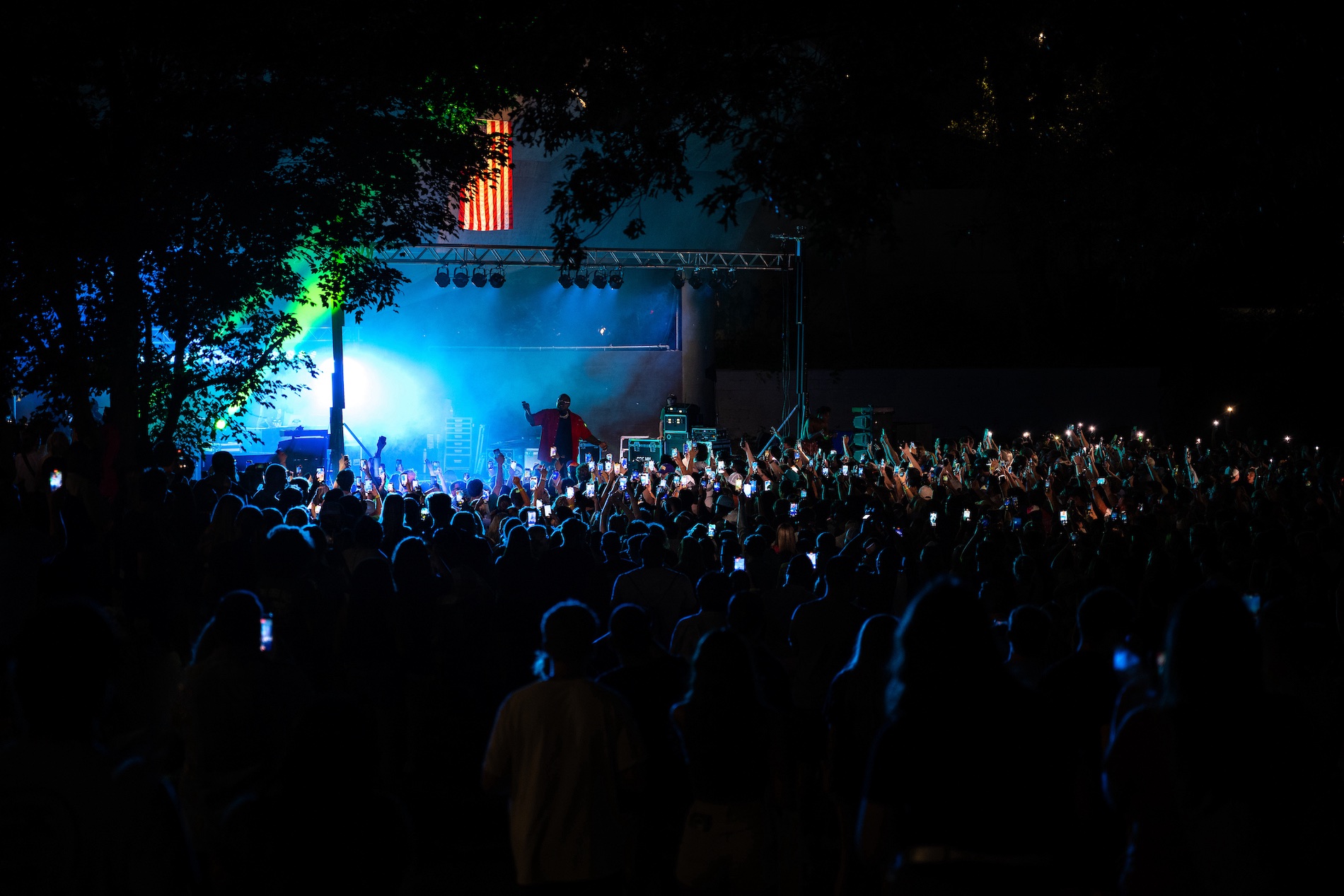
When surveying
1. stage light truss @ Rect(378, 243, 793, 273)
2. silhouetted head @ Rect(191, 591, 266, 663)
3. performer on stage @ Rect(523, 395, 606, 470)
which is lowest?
silhouetted head @ Rect(191, 591, 266, 663)

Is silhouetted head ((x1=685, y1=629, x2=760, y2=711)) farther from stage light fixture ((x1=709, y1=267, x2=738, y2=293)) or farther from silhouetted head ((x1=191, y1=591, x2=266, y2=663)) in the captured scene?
stage light fixture ((x1=709, y1=267, x2=738, y2=293))

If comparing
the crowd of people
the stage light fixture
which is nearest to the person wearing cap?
the crowd of people

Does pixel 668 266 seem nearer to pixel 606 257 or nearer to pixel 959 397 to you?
pixel 606 257

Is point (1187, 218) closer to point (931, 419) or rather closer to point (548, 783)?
point (548, 783)

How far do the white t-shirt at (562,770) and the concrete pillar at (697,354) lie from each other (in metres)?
25.0

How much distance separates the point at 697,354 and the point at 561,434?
311 inches

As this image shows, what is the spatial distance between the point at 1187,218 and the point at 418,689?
1044 cm

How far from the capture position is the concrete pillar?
94.5ft

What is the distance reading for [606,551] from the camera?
765cm

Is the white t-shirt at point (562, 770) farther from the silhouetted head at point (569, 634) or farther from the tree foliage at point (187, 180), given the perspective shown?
the tree foliage at point (187, 180)

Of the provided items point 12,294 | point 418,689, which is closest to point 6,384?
point 12,294

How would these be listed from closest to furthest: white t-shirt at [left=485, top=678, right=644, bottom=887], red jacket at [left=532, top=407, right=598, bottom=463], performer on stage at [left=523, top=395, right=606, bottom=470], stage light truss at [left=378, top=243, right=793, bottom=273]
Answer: white t-shirt at [left=485, top=678, right=644, bottom=887] → performer on stage at [left=523, top=395, right=606, bottom=470] → red jacket at [left=532, top=407, right=598, bottom=463] → stage light truss at [left=378, top=243, right=793, bottom=273]

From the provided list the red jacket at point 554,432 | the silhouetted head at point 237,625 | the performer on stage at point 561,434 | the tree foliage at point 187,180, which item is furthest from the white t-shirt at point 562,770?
the red jacket at point 554,432

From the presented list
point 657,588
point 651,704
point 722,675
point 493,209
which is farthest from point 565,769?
point 493,209
